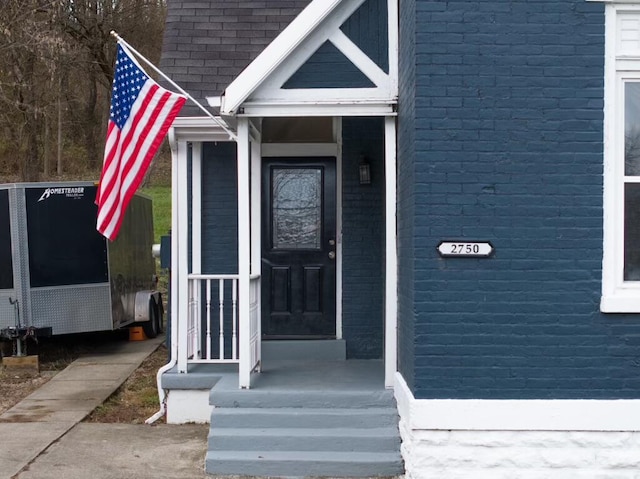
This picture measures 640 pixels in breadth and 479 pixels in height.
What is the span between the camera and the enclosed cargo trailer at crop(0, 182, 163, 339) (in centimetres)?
1140

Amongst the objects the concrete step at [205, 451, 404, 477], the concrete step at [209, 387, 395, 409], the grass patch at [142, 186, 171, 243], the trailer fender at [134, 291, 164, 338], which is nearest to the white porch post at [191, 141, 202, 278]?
the concrete step at [209, 387, 395, 409]

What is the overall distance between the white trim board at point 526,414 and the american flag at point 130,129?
2959 mm

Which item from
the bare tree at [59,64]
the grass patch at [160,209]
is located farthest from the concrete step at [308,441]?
the grass patch at [160,209]

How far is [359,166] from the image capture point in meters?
8.74

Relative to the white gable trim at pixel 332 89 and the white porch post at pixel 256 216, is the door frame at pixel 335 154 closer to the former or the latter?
the white porch post at pixel 256 216

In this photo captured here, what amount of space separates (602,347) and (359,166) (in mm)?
3411

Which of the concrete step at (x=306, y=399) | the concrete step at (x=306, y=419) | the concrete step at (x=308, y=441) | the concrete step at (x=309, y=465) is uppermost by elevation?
the concrete step at (x=306, y=399)

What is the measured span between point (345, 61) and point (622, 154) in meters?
2.25

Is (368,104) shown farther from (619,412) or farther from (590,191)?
(619,412)

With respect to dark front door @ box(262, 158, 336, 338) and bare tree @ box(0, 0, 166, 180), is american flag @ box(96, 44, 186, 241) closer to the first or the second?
dark front door @ box(262, 158, 336, 338)

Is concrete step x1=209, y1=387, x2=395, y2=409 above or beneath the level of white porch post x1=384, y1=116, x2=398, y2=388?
beneath

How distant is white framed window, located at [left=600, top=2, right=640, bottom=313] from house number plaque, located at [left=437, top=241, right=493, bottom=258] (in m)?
0.80

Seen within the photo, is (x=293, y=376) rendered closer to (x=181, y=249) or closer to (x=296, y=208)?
(x=181, y=249)

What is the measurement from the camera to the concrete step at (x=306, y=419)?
6.91m
